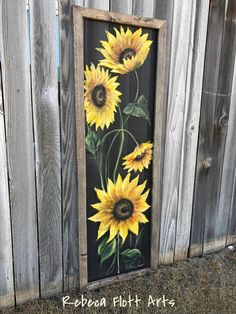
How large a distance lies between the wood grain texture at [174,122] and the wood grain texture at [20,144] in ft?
2.59

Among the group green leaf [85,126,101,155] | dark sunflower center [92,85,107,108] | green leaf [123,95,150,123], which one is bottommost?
green leaf [85,126,101,155]

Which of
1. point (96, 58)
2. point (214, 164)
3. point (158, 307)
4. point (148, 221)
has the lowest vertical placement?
point (158, 307)

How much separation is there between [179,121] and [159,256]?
879mm

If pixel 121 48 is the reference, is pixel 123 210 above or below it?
below

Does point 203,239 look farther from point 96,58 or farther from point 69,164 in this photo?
point 96,58

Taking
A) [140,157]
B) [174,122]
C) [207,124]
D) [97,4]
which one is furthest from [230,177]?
[97,4]

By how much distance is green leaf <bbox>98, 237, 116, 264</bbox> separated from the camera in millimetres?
1736

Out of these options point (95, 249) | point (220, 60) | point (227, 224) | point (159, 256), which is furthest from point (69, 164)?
point (227, 224)

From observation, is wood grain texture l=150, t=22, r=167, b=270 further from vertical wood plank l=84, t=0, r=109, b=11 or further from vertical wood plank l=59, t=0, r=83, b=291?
vertical wood plank l=59, t=0, r=83, b=291

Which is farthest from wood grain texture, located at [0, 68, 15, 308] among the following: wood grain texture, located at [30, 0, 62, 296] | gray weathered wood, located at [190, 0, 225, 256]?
gray weathered wood, located at [190, 0, 225, 256]

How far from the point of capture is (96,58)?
148 centimetres

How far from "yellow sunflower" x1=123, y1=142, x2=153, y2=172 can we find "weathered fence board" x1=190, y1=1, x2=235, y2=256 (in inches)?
15.5

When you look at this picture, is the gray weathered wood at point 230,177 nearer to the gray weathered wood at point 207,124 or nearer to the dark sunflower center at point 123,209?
the gray weathered wood at point 207,124

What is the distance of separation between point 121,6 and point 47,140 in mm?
755
